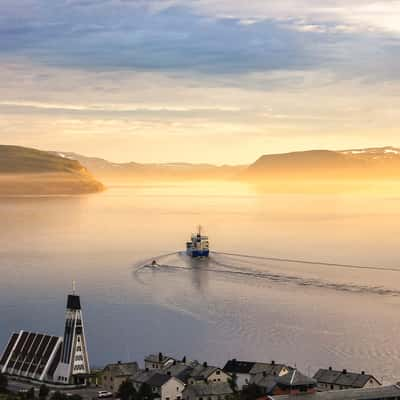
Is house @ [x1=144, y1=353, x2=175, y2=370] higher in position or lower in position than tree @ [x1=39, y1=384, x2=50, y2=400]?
higher

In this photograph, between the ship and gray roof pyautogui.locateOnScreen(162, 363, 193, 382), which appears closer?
gray roof pyautogui.locateOnScreen(162, 363, 193, 382)

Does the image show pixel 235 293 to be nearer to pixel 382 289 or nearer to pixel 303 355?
pixel 382 289

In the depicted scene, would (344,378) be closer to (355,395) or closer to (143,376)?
(355,395)

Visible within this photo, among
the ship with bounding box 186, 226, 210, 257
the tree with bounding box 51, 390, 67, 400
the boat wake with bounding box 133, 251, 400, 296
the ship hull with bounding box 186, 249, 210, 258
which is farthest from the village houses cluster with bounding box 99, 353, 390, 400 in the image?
the ship with bounding box 186, 226, 210, 257

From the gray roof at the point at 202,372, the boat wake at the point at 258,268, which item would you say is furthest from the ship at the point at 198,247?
the gray roof at the point at 202,372

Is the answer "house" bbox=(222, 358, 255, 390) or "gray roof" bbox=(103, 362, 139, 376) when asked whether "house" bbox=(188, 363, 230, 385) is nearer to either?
"house" bbox=(222, 358, 255, 390)

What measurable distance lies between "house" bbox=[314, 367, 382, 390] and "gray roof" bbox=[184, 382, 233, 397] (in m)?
2.69

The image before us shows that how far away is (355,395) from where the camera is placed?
958 inches

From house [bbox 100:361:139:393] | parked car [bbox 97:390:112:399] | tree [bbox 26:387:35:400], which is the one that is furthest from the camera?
house [bbox 100:361:139:393]

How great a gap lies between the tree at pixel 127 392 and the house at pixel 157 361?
3340 mm

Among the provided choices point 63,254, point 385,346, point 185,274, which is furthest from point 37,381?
point 63,254

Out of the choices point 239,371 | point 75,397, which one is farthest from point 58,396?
point 239,371

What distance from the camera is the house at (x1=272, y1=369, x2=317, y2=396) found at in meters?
24.3

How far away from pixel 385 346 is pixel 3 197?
163 meters
